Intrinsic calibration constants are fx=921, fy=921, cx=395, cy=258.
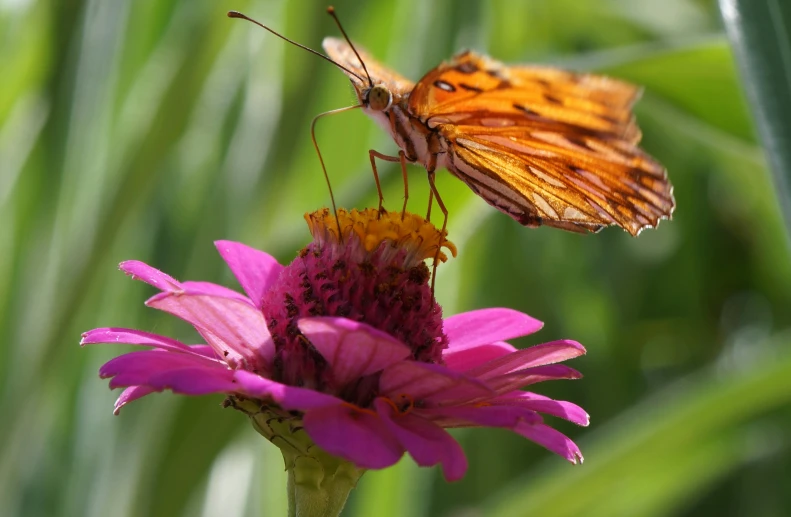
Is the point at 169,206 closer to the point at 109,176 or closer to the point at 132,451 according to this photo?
the point at 109,176

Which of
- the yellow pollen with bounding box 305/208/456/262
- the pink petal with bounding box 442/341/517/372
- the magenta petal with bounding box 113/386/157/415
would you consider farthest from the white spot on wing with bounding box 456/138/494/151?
the magenta petal with bounding box 113/386/157/415

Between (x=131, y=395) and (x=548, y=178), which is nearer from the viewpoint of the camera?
(x=131, y=395)

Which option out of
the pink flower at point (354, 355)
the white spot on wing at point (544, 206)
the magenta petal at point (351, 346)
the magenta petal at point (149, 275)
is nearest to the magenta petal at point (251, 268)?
the pink flower at point (354, 355)

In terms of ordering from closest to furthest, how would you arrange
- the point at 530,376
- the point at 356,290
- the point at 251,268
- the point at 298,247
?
the point at 530,376, the point at 356,290, the point at 251,268, the point at 298,247

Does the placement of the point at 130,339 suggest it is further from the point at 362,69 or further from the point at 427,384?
the point at 362,69

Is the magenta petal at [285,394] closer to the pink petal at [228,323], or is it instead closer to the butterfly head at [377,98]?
the pink petal at [228,323]

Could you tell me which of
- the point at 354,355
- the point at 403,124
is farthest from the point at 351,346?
the point at 403,124

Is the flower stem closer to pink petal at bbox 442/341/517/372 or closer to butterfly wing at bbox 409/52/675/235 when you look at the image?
pink petal at bbox 442/341/517/372
